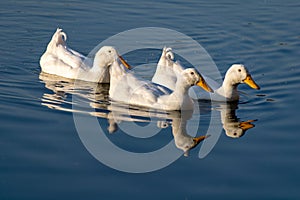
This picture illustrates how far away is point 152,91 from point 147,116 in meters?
0.66

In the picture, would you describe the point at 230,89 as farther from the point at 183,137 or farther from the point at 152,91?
the point at 183,137

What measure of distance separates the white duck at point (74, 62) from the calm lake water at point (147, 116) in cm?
30

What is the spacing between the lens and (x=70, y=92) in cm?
1180

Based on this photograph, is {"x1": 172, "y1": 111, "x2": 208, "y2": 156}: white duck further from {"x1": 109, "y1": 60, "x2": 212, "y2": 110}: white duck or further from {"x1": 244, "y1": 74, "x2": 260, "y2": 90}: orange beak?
{"x1": 244, "y1": 74, "x2": 260, "y2": 90}: orange beak

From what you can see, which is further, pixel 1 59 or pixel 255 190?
pixel 1 59

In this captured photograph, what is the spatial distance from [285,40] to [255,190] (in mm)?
7175

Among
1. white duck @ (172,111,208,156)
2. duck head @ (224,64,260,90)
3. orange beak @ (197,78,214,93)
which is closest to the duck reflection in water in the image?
white duck @ (172,111,208,156)

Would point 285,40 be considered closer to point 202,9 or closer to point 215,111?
point 202,9

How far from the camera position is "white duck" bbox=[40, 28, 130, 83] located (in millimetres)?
12688

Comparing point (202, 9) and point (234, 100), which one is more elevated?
point (202, 9)

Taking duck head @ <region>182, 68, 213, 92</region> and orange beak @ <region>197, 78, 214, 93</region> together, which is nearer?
duck head @ <region>182, 68, 213, 92</region>

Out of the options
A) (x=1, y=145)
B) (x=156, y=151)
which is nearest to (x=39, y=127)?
(x=1, y=145)

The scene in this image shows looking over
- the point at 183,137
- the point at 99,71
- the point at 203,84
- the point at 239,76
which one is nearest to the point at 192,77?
the point at 203,84

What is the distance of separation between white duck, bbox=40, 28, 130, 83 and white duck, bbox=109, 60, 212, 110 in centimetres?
110
